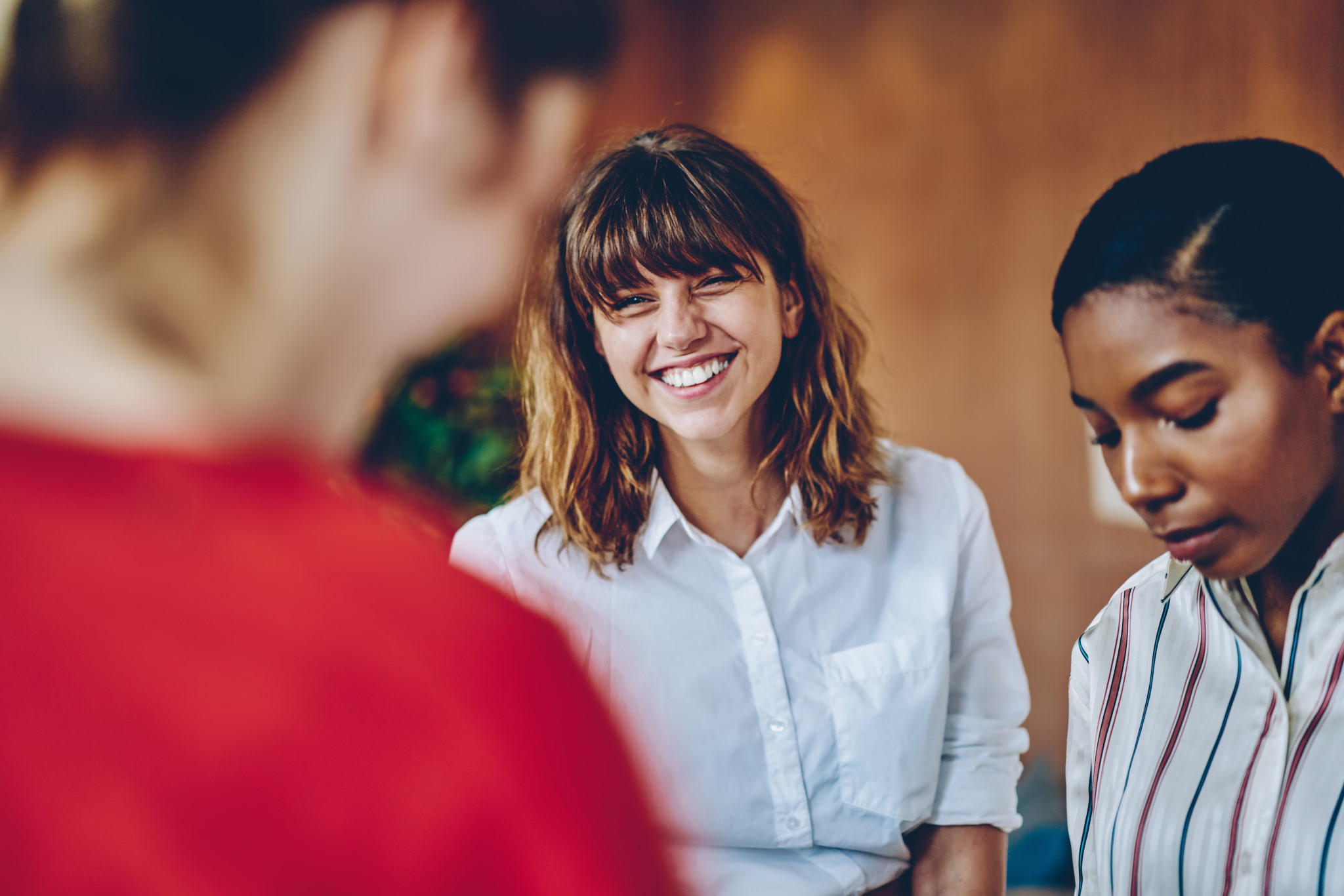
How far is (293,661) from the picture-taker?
1.16 ft

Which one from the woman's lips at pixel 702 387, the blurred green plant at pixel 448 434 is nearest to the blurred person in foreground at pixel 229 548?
the woman's lips at pixel 702 387

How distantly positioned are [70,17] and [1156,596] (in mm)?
1024

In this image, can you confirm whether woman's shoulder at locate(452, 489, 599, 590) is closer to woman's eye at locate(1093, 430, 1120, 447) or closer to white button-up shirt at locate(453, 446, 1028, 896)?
white button-up shirt at locate(453, 446, 1028, 896)

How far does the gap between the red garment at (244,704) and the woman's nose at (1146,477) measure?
2.03ft

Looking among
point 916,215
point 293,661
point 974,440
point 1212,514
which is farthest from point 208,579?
point 916,215

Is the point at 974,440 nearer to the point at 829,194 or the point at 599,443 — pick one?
the point at 829,194

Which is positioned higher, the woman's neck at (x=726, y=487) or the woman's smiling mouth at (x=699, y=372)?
the woman's smiling mouth at (x=699, y=372)

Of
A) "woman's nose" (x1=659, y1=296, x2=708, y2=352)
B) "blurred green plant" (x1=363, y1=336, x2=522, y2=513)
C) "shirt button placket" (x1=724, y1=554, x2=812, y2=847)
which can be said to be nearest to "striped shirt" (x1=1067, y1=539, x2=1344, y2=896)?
"shirt button placket" (x1=724, y1=554, x2=812, y2=847)

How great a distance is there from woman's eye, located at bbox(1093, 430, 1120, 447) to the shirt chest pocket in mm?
561

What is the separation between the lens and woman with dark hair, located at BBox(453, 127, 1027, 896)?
4.31ft

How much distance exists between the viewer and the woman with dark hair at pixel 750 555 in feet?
4.31

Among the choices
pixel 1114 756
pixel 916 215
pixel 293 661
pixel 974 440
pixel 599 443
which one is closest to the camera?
pixel 293 661

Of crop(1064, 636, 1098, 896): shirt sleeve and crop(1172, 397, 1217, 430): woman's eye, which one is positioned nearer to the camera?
crop(1172, 397, 1217, 430): woman's eye

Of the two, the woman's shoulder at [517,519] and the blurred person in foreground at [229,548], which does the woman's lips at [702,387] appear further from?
the blurred person in foreground at [229,548]
